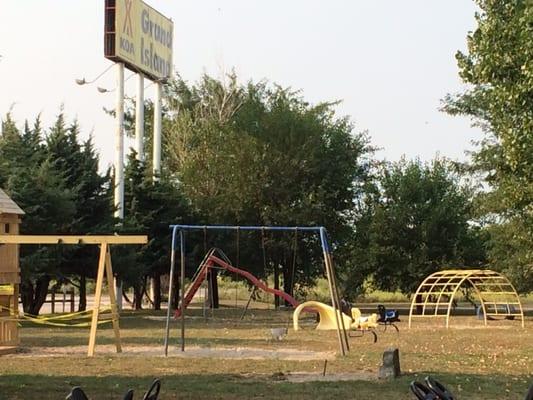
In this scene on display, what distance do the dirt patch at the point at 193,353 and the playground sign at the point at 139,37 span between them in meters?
19.7

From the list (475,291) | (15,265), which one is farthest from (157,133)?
(15,265)

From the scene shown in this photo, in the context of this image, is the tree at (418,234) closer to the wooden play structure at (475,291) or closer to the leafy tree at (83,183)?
the wooden play structure at (475,291)

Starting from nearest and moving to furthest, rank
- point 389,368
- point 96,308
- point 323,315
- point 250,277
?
Result: point 389,368 → point 96,308 → point 250,277 → point 323,315

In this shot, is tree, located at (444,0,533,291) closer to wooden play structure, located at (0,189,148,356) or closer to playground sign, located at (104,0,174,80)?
wooden play structure, located at (0,189,148,356)

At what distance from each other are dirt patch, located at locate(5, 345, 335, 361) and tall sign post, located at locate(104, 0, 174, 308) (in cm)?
1515

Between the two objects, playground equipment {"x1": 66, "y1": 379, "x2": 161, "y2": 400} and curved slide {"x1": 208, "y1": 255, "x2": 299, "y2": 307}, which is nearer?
playground equipment {"x1": 66, "y1": 379, "x2": 161, "y2": 400}

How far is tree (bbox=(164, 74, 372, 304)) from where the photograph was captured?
38.9 metres

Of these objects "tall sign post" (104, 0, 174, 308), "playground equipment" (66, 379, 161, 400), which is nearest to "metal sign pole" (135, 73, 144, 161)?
"tall sign post" (104, 0, 174, 308)

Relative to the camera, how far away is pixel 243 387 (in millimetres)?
11055

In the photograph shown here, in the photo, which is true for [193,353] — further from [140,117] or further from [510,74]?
[140,117]

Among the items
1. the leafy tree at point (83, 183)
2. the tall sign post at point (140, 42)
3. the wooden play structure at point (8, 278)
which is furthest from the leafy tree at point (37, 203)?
the wooden play structure at point (8, 278)

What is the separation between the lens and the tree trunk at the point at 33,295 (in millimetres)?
28555

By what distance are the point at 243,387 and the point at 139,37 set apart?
28.0 m

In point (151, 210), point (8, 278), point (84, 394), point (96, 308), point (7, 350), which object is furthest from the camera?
point (151, 210)
